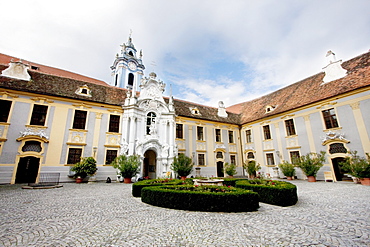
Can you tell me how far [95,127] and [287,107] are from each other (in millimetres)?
20118

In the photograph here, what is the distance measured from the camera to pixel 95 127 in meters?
17.0

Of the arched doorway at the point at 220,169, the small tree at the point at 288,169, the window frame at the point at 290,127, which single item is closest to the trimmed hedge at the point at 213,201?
the small tree at the point at 288,169

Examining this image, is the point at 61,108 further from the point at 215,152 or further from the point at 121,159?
the point at 215,152

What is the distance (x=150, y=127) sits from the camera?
62.1 ft

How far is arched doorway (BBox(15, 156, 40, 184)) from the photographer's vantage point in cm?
1379

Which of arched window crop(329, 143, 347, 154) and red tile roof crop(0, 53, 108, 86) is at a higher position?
red tile roof crop(0, 53, 108, 86)

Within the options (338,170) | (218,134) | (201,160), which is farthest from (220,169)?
(338,170)

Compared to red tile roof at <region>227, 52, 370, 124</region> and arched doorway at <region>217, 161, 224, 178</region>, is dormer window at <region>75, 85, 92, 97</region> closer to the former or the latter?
arched doorway at <region>217, 161, 224, 178</region>

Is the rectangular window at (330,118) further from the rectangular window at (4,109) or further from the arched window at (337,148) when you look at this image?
the rectangular window at (4,109)

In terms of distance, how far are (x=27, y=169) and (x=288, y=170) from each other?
74.2 feet

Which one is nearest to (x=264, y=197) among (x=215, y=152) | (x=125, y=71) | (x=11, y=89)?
(x=215, y=152)

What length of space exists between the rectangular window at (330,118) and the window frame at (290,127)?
9.47ft

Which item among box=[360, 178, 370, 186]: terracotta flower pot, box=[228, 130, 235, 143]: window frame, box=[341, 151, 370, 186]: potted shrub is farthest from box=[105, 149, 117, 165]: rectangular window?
box=[360, 178, 370, 186]: terracotta flower pot

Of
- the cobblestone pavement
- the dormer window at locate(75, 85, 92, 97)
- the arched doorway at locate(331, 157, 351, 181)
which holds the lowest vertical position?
the cobblestone pavement
